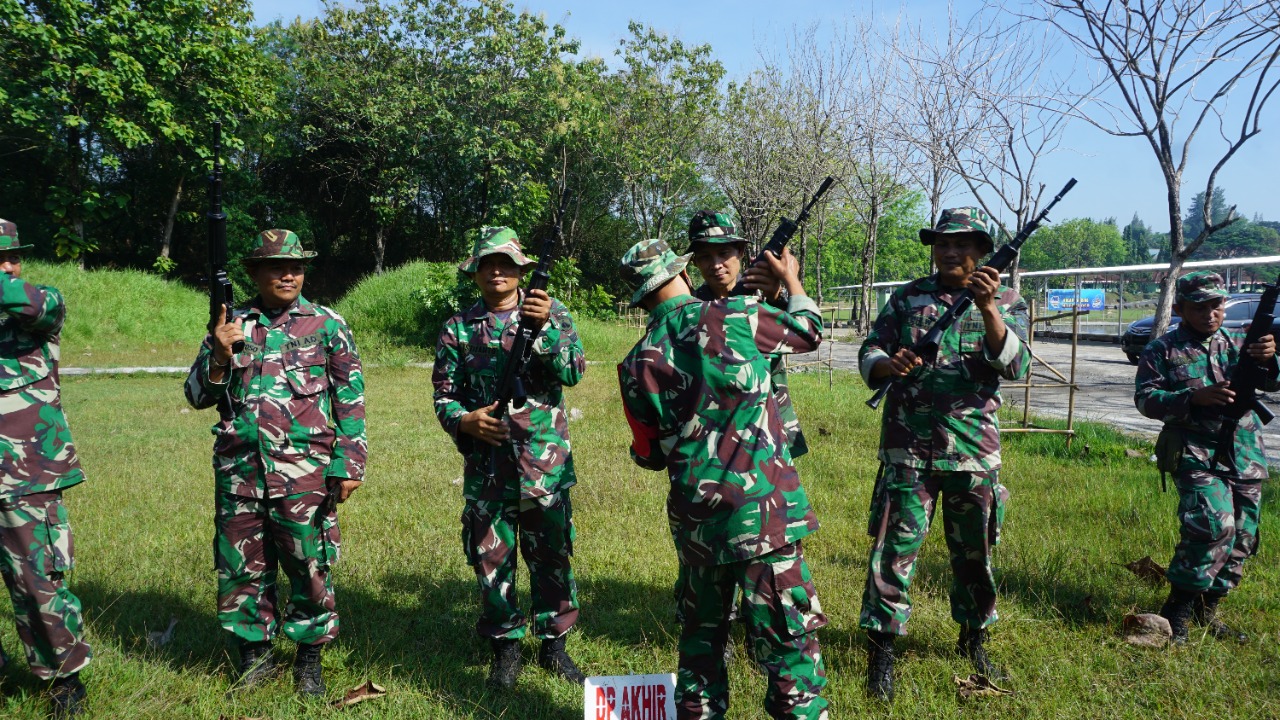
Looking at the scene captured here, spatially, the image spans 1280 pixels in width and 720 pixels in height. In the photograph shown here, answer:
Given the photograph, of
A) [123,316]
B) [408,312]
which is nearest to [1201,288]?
[408,312]

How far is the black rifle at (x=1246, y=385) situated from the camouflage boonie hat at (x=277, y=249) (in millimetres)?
4803

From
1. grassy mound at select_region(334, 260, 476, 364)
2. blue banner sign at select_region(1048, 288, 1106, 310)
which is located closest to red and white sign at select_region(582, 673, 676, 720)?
grassy mound at select_region(334, 260, 476, 364)

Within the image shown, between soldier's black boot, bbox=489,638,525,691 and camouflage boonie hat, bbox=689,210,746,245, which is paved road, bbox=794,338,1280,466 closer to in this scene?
camouflage boonie hat, bbox=689,210,746,245

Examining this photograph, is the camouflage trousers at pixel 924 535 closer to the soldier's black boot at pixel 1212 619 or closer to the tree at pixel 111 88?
the soldier's black boot at pixel 1212 619

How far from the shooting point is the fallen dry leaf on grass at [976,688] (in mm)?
3779

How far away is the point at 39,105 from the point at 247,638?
25.7 m

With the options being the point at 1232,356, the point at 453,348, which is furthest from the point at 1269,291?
the point at 453,348

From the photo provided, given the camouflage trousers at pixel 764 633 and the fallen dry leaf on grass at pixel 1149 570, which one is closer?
the camouflage trousers at pixel 764 633

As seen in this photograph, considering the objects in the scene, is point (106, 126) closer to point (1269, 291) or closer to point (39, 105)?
point (39, 105)

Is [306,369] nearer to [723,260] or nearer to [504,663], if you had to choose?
[504,663]

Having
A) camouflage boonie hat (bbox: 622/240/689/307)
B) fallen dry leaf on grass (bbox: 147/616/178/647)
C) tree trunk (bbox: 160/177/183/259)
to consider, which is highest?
tree trunk (bbox: 160/177/183/259)

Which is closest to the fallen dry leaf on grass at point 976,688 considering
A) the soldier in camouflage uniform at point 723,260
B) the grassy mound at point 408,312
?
the soldier in camouflage uniform at point 723,260

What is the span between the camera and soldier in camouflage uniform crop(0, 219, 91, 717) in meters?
3.57

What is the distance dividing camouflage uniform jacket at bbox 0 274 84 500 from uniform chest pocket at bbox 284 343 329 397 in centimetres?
94
